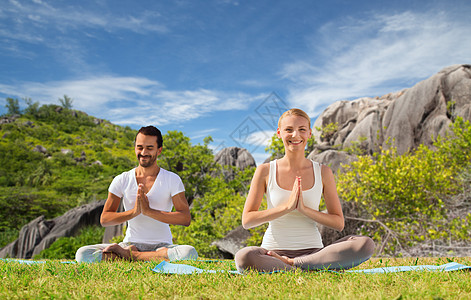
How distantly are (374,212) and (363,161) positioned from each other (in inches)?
54.8

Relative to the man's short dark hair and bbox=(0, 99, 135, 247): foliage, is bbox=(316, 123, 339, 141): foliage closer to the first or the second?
bbox=(0, 99, 135, 247): foliage

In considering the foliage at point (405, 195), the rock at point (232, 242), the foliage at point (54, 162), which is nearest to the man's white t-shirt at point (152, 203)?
the rock at point (232, 242)

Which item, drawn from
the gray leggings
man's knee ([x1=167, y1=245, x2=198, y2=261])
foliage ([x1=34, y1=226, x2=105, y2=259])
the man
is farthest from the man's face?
foliage ([x1=34, y1=226, x2=105, y2=259])

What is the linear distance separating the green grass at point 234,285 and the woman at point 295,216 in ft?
0.55

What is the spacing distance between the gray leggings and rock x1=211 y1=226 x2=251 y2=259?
20.1ft

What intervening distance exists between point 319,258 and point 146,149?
109 inches

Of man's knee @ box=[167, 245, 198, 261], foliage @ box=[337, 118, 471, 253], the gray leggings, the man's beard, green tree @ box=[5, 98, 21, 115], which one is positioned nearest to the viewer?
Result: the gray leggings

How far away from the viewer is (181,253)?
185 inches

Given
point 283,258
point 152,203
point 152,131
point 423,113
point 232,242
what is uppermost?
point 423,113

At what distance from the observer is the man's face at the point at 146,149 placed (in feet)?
16.4

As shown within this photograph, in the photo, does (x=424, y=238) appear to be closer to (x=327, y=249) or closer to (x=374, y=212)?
(x=374, y=212)

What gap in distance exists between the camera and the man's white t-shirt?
496cm

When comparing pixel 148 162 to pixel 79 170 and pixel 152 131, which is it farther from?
pixel 79 170

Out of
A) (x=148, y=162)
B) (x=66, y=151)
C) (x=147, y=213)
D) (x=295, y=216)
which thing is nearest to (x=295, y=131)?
(x=295, y=216)
